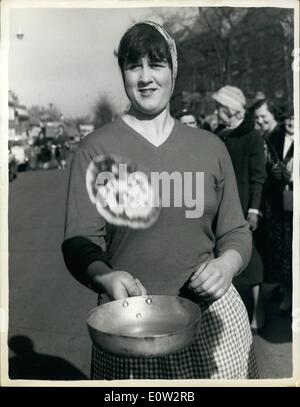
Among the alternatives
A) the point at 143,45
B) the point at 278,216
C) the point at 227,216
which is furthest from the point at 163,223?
the point at 278,216

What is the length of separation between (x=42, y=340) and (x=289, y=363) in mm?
1667

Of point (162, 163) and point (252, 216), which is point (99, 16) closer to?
point (162, 163)

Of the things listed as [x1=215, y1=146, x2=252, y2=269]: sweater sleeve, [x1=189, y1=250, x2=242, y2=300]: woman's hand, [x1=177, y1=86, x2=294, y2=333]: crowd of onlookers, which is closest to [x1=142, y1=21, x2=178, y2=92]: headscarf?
[x1=215, y1=146, x2=252, y2=269]: sweater sleeve

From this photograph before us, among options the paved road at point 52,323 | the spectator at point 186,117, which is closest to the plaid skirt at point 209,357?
the paved road at point 52,323

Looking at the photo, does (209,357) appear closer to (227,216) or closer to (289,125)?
(227,216)

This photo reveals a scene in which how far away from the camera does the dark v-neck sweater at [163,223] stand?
180 cm

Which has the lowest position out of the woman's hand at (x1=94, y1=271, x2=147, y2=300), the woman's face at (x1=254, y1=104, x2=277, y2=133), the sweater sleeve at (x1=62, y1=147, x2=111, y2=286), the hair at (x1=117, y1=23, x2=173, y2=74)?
the woman's hand at (x1=94, y1=271, x2=147, y2=300)

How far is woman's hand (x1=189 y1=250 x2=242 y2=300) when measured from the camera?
172 cm

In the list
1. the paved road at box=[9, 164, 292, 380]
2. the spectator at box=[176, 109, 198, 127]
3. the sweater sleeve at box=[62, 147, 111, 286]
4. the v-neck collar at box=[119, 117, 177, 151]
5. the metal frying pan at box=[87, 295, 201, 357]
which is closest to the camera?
the metal frying pan at box=[87, 295, 201, 357]

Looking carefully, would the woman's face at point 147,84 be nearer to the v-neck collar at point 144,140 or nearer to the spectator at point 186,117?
the v-neck collar at point 144,140

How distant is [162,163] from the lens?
1876 millimetres

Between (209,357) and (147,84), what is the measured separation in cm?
97

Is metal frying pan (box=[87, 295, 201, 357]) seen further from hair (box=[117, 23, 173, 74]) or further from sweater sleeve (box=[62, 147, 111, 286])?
hair (box=[117, 23, 173, 74])

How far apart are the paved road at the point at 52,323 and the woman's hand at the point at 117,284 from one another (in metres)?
1.67
